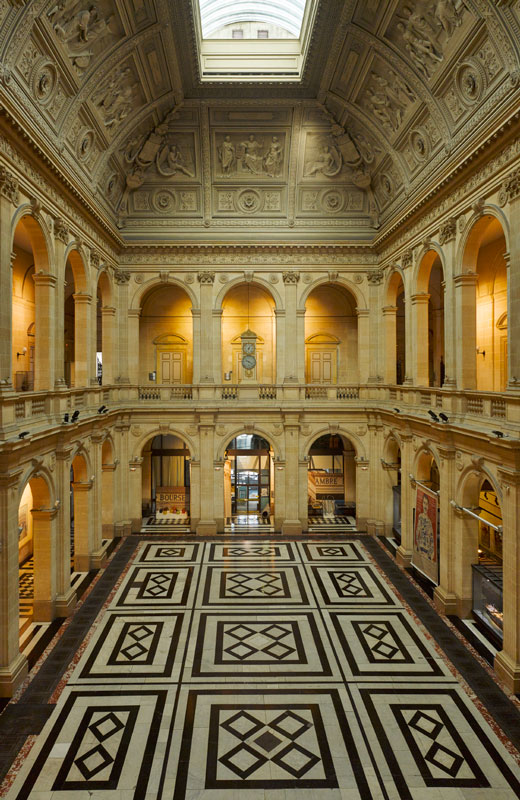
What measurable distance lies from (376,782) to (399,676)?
127 inches

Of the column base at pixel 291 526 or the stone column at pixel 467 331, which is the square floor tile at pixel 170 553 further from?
the stone column at pixel 467 331

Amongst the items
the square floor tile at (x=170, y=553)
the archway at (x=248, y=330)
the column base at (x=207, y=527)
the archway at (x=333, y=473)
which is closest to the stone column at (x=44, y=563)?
the square floor tile at (x=170, y=553)

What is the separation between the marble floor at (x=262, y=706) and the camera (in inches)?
325

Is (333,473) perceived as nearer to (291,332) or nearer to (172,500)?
(291,332)

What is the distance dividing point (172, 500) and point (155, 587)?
8.36 m

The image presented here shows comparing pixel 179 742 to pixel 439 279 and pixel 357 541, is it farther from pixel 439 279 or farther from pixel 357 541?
pixel 439 279

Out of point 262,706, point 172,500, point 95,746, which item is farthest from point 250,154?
point 95,746

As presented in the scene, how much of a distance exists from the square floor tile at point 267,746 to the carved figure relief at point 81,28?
15.3m

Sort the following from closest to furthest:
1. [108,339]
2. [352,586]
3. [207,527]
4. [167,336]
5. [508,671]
→ [508,671] < [352,586] < [108,339] < [207,527] < [167,336]

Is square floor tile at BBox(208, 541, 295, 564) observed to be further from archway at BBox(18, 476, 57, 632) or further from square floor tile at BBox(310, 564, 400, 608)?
archway at BBox(18, 476, 57, 632)

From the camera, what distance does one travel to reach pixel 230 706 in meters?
10.1

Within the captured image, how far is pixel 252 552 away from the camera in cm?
1928

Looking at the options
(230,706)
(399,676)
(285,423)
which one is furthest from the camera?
(285,423)

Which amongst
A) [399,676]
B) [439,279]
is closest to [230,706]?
[399,676]
